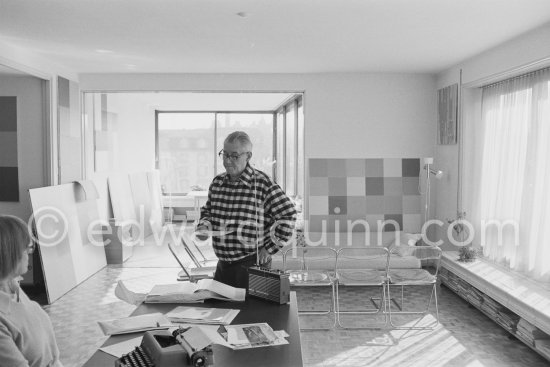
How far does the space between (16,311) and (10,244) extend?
23cm

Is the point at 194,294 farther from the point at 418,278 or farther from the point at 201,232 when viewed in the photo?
the point at 418,278

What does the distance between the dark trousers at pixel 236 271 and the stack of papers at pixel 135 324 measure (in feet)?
3.19

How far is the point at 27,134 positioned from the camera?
654 centimetres

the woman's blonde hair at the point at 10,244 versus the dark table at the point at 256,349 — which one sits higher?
the woman's blonde hair at the point at 10,244

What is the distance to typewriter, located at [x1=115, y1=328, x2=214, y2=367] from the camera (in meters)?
1.84

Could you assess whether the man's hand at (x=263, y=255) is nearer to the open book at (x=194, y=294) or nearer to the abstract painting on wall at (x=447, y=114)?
the open book at (x=194, y=294)

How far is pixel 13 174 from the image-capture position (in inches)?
259

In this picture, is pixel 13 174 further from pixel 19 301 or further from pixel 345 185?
pixel 19 301

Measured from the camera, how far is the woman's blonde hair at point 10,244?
1.77 metres

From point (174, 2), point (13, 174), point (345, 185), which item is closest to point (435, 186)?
point (345, 185)

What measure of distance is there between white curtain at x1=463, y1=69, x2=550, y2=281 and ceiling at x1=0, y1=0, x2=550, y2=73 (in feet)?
1.96

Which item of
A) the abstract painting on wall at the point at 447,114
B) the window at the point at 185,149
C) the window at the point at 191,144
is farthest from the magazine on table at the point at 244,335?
the window at the point at 185,149

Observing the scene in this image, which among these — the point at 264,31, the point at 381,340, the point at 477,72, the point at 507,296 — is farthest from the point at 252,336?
Answer: the point at 477,72

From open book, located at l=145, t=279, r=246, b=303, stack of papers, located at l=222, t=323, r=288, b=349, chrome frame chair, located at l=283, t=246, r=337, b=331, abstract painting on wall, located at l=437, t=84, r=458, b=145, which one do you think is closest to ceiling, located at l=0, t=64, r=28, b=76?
chrome frame chair, located at l=283, t=246, r=337, b=331
